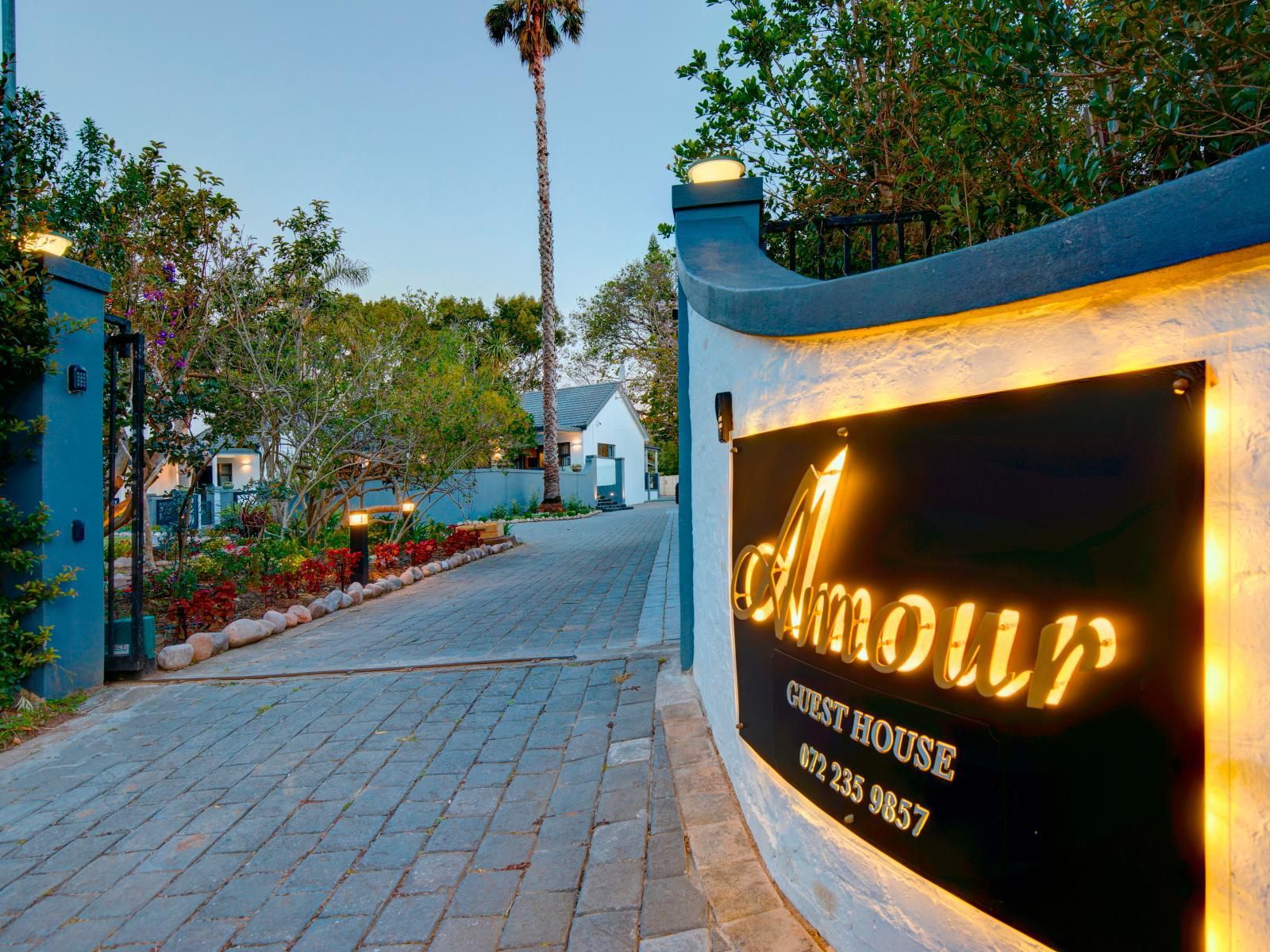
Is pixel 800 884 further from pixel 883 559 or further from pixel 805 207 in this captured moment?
pixel 805 207

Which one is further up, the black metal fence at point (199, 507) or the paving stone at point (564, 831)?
the black metal fence at point (199, 507)

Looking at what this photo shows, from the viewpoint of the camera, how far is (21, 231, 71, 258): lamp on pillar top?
4.95 metres

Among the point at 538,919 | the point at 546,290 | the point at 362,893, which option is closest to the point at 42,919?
the point at 362,893

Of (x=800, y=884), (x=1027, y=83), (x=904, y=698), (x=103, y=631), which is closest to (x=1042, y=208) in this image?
(x=1027, y=83)

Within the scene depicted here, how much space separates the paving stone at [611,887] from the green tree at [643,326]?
22.9 metres

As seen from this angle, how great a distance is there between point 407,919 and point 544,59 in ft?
84.9

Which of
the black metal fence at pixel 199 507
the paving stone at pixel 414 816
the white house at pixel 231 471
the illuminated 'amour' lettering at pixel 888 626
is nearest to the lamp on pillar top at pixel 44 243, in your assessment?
the black metal fence at pixel 199 507

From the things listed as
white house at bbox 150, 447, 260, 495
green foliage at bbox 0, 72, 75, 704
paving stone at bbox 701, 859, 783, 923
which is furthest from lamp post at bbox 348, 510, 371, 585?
white house at bbox 150, 447, 260, 495

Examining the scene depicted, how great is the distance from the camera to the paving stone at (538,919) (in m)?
2.34

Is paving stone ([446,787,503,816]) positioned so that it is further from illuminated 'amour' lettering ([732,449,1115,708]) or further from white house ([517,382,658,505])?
white house ([517,382,658,505])

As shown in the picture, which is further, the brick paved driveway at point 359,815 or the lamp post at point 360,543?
the lamp post at point 360,543

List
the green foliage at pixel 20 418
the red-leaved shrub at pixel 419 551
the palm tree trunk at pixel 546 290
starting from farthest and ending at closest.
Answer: the palm tree trunk at pixel 546 290
the red-leaved shrub at pixel 419 551
the green foliage at pixel 20 418

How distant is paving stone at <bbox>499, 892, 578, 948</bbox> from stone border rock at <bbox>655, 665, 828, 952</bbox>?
0.34m

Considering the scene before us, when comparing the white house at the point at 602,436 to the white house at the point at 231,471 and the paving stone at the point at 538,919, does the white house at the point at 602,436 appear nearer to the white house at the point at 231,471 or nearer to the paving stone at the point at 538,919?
the white house at the point at 231,471
